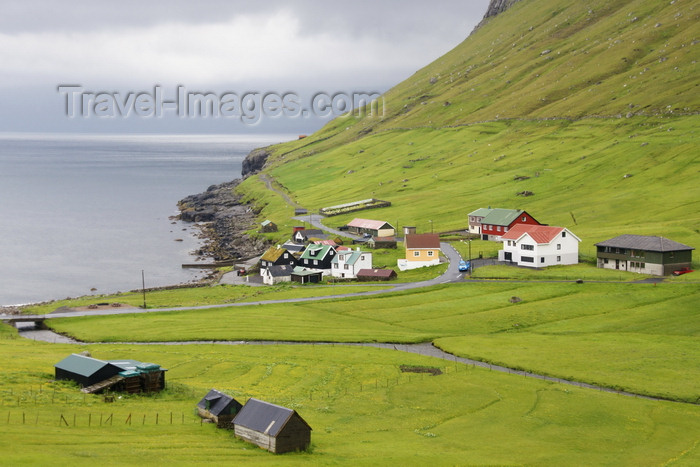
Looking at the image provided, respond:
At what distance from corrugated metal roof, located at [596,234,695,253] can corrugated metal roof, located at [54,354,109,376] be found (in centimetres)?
7829

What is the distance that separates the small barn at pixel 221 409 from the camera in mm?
46969

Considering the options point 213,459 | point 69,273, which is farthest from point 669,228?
point 69,273

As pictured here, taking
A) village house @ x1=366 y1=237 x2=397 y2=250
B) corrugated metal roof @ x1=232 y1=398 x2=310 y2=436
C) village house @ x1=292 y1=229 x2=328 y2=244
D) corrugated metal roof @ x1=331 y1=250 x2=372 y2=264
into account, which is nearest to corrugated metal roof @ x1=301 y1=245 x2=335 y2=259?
corrugated metal roof @ x1=331 y1=250 x2=372 y2=264

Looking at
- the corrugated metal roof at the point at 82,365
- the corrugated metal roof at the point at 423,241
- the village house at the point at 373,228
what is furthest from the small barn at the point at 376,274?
the corrugated metal roof at the point at 82,365

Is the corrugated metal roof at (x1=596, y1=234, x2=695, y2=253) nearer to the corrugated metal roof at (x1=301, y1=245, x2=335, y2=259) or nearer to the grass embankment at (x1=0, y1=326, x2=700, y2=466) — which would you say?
the corrugated metal roof at (x1=301, y1=245, x2=335, y2=259)

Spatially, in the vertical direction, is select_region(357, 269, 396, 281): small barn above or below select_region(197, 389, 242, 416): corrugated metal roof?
above

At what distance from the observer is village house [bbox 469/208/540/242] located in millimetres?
138625

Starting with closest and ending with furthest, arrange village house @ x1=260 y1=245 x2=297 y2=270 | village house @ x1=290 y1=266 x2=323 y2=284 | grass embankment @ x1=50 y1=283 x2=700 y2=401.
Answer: grass embankment @ x1=50 y1=283 x2=700 y2=401, village house @ x1=290 y1=266 x2=323 y2=284, village house @ x1=260 y1=245 x2=297 y2=270

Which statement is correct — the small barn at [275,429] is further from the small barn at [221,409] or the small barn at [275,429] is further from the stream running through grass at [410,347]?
the stream running through grass at [410,347]

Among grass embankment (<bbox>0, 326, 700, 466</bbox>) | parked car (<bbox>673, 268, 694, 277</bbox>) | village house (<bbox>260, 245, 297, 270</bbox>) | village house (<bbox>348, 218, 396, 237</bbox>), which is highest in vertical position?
village house (<bbox>348, 218, 396, 237</bbox>)

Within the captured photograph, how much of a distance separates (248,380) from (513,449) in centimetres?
2538

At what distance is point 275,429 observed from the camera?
43125mm

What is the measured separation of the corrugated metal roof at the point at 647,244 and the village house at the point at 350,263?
38.8 metres

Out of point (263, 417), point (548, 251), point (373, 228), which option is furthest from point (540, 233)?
point (263, 417)
